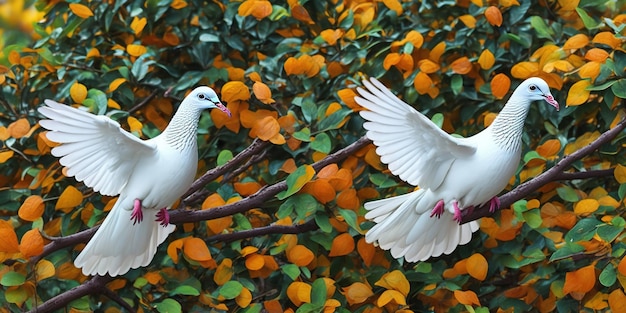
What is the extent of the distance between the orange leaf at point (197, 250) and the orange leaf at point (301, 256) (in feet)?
0.71

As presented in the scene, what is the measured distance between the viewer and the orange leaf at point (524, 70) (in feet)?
8.36

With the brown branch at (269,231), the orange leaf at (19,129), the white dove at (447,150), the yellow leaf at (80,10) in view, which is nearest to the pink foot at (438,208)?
the white dove at (447,150)

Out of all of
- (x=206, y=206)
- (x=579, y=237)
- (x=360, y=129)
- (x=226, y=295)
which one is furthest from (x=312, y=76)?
(x=579, y=237)

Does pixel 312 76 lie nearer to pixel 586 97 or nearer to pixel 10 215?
pixel 586 97

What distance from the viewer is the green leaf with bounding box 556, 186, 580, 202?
246 cm

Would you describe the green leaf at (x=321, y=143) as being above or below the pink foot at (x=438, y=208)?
below

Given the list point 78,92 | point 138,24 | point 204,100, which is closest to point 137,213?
point 204,100

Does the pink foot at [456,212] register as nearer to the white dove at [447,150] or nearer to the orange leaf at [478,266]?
the white dove at [447,150]

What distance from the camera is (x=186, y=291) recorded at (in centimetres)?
238

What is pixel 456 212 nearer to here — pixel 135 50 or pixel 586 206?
pixel 586 206

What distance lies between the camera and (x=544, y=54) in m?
2.59

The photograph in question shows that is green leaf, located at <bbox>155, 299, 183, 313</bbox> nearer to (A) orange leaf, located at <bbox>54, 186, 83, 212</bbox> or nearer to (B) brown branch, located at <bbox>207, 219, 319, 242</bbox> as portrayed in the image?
(B) brown branch, located at <bbox>207, 219, 319, 242</bbox>

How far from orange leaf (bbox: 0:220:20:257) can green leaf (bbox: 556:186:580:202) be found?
1.37 m

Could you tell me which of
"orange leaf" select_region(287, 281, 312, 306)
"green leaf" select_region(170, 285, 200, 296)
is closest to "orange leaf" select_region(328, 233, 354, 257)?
"orange leaf" select_region(287, 281, 312, 306)
